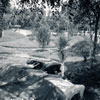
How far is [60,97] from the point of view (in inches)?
296

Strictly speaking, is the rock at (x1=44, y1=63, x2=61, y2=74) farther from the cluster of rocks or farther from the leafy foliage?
the leafy foliage

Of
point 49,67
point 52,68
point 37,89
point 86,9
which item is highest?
point 86,9

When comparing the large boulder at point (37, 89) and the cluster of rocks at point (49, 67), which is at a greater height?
the large boulder at point (37, 89)

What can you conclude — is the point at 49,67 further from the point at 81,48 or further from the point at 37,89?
the point at 81,48

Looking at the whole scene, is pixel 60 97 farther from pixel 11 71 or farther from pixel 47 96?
→ pixel 11 71

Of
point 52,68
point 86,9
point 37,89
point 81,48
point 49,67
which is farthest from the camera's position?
point 81,48

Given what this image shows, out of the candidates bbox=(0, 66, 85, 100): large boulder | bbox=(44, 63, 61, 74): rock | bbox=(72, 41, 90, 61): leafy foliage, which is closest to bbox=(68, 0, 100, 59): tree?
bbox=(72, 41, 90, 61): leafy foliage

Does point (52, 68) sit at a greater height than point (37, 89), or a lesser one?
lesser

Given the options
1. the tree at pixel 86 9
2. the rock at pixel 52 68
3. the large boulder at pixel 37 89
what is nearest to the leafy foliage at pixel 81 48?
the tree at pixel 86 9

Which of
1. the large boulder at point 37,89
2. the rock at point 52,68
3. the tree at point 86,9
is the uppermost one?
the tree at point 86,9

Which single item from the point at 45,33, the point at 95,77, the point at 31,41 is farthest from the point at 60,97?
the point at 31,41

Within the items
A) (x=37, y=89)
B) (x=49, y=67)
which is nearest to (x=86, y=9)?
(x=37, y=89)

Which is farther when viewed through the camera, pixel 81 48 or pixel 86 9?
pixel 81 48

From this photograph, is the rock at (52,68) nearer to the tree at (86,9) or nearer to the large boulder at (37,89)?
the large boulder at (37,89)
